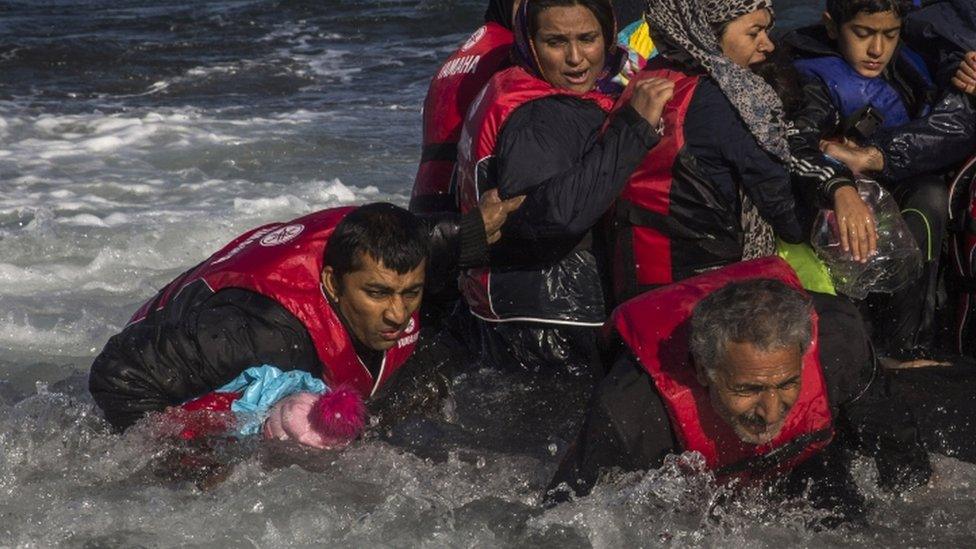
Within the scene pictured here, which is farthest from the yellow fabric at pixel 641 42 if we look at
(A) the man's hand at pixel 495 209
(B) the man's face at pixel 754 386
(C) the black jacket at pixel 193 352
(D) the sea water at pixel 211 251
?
(B) the man's face at pixel 754 386

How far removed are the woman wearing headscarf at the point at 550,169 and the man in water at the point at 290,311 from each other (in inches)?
5.8

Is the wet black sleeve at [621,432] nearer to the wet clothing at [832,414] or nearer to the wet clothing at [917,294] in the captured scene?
the wet clothing at [832,414]

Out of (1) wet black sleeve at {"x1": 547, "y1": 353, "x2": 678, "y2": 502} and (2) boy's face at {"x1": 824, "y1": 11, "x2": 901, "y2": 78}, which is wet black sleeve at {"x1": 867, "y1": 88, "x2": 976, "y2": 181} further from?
(1) wet black sleeve at {"x1": 547, "y1": 353, "x2": 678, "y2": 502}

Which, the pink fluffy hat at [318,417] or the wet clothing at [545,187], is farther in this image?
the wet clothing at [545,187]

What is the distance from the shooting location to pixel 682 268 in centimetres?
473

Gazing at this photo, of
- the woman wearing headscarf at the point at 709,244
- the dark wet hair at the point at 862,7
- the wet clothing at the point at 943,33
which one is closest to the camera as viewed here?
the woman wearing headscarf at the point at 709,244

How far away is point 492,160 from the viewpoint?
15.5 feet

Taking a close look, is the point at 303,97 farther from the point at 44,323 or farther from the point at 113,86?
the point at 44,323

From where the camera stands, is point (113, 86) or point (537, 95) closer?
point (537, 95)

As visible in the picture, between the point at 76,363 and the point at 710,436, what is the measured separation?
3004 mm

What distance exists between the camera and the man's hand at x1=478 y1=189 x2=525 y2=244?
465 cm

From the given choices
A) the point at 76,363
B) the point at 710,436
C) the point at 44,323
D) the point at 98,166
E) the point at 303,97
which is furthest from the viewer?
the point at 303,97

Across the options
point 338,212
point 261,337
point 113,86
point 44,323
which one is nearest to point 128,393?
point 261,337

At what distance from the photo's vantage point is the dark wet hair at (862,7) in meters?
5.01
